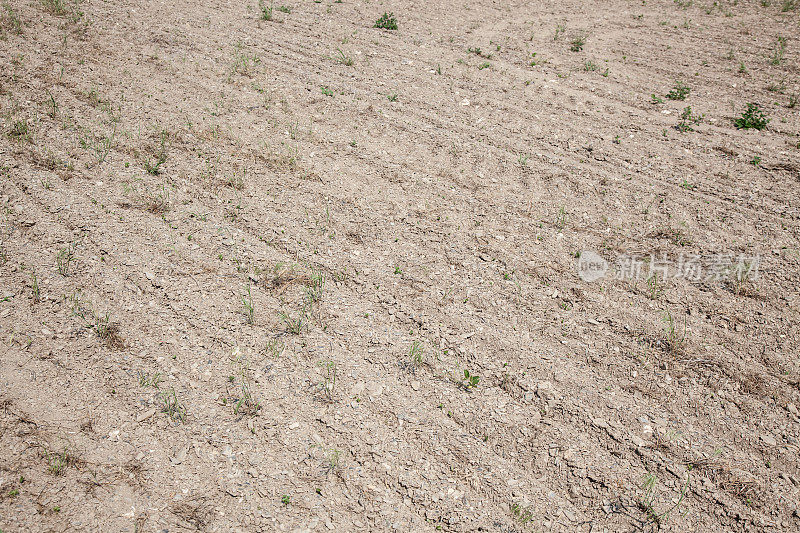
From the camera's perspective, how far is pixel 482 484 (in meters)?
3.26

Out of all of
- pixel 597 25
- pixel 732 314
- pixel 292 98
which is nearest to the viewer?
pixel 732 314

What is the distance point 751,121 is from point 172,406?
7604 mm

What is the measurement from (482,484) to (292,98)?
573 cm

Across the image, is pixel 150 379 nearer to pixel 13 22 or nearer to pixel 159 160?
pixel 159 160

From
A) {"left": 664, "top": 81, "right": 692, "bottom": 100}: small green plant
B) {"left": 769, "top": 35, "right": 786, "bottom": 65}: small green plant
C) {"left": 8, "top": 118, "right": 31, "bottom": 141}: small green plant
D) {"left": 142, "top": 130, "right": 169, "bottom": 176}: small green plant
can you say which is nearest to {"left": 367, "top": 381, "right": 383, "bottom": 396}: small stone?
{"left": 142, "top": 130, "right": 169, "bottom": 176}: small green plant

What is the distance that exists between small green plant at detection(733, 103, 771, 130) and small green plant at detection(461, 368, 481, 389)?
5.62m

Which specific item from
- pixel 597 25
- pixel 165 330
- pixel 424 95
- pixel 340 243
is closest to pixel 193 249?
pixel 165 330

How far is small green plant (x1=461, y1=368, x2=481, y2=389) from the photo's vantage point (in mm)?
3811

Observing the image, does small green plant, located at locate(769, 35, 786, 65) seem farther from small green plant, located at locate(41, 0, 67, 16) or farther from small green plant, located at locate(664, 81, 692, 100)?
small green plant, located at locate(41, 0, 67, 16)

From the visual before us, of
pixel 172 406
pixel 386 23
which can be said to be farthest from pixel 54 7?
pixel 172 406

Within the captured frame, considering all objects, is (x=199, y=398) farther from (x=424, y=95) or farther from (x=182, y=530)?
(x=424, y=95)

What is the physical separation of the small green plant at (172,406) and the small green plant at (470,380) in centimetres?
203

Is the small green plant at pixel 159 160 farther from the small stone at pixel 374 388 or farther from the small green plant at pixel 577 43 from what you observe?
the small green plant at pixel 577 43

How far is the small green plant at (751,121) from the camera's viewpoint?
667 cm
